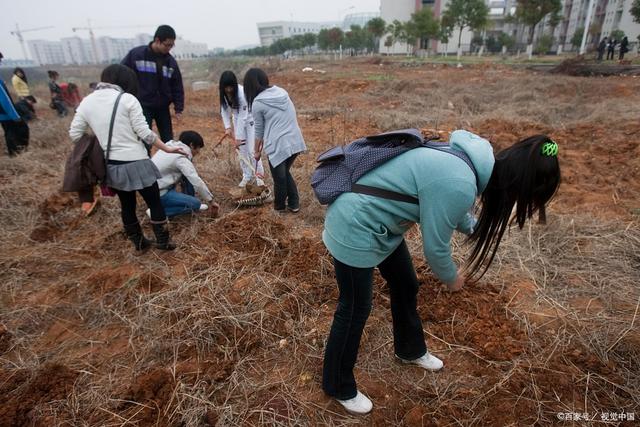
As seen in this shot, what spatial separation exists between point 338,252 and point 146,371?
1.30m

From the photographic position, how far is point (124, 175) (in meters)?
2.56

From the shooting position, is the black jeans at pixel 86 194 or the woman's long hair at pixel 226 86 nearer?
the black jeans at pixel 86 194

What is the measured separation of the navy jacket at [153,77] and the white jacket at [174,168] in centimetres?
74

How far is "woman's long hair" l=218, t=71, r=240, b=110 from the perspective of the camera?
3.55 metres

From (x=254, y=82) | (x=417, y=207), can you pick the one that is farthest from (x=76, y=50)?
(x=417, y=207)

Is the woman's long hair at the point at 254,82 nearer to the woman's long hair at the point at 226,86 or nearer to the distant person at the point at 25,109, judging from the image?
the woman's long hair at the point at 226,86

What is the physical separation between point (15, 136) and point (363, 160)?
21.3ft

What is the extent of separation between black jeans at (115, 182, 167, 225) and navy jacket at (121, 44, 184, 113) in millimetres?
1234

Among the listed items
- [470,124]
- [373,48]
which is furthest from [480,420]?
[373,48]

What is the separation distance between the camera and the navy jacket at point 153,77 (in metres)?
3.48

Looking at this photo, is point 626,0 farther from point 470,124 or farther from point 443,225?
point 443,225

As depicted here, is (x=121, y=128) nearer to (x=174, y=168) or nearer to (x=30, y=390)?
(x=174, y=168)

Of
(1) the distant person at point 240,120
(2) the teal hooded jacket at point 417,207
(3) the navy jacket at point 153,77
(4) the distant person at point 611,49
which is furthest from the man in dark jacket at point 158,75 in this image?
(4) the distant person at point 611,49

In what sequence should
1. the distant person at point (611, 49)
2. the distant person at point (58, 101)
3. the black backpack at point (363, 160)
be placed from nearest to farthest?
the black backpack at point (363, 160) → the distant person at point (58, 101) → the distant person at point (611, 49)
